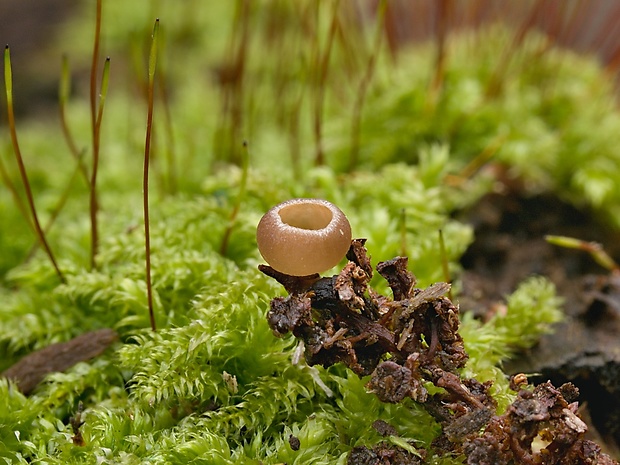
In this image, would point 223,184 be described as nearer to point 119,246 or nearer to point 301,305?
point 119,246

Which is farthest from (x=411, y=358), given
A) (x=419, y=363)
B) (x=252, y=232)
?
A: (x=252, y=232)

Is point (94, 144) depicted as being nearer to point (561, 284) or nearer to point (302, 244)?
point (302, 244)

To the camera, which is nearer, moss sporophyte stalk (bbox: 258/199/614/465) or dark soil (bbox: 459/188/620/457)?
moss sporophyte stalk (bbox: 258/199/614/465)

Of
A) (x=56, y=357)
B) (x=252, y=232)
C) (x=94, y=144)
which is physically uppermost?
(x=94, y=144)

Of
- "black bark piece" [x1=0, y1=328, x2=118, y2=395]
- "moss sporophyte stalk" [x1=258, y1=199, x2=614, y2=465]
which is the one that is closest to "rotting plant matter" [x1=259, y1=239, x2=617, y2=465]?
"moss sporophyte stalk" [x1=258, y1=199, x2=614, y2=465]

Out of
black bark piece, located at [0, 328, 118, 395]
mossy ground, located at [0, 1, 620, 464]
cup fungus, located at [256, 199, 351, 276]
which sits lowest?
black bark piece, located at [0, 328, 118, 395]

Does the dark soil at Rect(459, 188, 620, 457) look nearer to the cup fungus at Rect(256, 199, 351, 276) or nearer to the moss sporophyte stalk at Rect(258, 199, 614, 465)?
the moss sporophyte stalk at Rect(258, 199, 614, 465)
